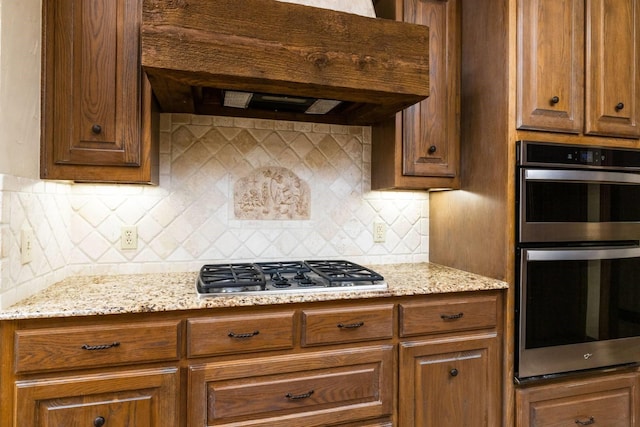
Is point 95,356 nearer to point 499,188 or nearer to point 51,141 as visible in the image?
point 51,141

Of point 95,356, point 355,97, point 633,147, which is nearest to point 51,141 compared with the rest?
point 95,356

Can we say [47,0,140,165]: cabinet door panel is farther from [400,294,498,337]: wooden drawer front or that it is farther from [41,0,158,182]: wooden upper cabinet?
[400,294,498,337]: wooden drawer front

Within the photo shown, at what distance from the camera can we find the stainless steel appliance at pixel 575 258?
1700 millimetres

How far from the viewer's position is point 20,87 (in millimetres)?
1304

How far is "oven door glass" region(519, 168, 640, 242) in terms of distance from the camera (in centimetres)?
170

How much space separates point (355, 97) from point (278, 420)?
1366mm

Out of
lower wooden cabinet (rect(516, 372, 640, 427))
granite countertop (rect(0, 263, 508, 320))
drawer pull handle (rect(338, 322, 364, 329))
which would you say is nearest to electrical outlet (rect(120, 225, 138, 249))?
granite countertop (rect(0, 263, 508, 320))

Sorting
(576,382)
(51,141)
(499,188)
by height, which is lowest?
(576,382)

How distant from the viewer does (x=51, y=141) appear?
1.45 m

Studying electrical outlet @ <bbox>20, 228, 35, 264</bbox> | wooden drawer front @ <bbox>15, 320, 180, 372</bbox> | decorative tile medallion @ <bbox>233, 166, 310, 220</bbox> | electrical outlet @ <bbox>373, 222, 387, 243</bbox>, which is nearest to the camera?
wooden drawer front @ <bbox>15, 320, 180, 372</bbox>

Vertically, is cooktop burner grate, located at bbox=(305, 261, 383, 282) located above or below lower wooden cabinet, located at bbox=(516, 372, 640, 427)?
above

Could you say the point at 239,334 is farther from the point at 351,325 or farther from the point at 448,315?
the point at 448,315

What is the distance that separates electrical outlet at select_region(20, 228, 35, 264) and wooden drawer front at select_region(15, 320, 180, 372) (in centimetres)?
30

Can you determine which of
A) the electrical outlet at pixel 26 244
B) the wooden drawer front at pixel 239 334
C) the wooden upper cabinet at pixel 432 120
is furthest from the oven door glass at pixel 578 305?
the electrical outlet at pixel 26 244
